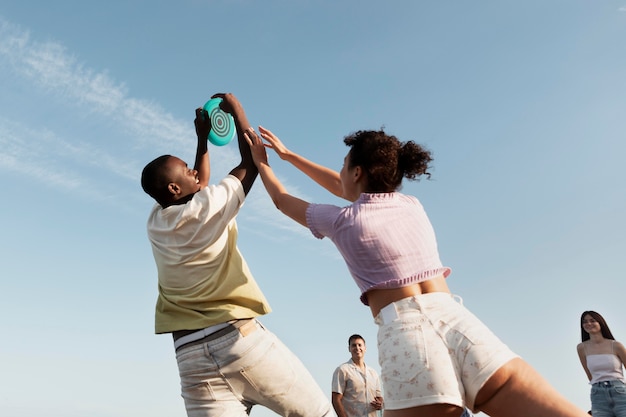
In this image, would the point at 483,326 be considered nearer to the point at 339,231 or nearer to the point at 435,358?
the point at 435,358

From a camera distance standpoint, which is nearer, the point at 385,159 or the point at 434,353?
the point at 434,353

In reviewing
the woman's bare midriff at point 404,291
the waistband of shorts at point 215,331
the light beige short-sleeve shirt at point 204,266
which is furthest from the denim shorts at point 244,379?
the woman's bare midriff at point 404,291

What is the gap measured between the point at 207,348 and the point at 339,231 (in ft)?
4.69

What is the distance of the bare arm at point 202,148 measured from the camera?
511 centimetres

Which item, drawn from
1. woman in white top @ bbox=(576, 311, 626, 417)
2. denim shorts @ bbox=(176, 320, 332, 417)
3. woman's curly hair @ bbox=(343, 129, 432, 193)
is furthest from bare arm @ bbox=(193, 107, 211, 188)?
woman in white top @ bbox=(576, 311, 626, 417)

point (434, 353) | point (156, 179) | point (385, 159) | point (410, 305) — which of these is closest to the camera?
point (434, 353)

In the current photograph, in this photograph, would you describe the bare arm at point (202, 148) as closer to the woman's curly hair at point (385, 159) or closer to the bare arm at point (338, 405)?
the woman's curly hair at point (385, 159)

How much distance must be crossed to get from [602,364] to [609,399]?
0.50 meters

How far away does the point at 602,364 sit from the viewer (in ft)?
31.4

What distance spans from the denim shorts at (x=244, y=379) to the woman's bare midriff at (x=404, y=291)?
1217 millimetres

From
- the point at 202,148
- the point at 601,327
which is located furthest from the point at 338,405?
the point at 202,148

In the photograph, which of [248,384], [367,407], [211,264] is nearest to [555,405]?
[248,384]

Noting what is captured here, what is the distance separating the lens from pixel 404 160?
3.53 m

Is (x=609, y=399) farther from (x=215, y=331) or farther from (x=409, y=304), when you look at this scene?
(x=409, y=304)
